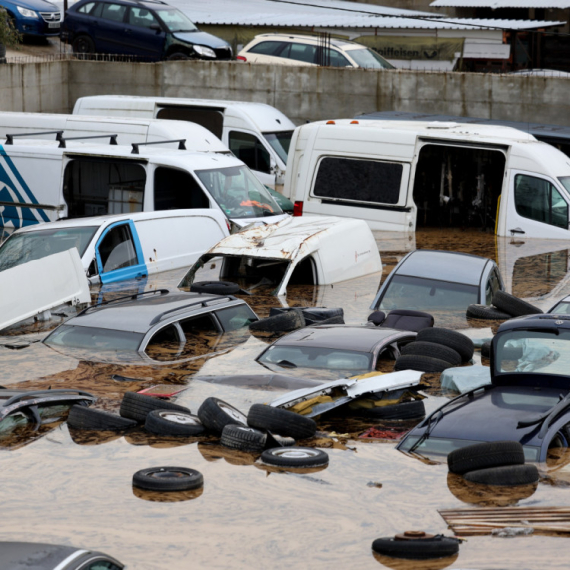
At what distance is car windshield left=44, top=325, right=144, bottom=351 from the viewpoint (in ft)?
35.3

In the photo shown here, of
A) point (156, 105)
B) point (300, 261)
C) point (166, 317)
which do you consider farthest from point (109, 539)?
point (156, 105)

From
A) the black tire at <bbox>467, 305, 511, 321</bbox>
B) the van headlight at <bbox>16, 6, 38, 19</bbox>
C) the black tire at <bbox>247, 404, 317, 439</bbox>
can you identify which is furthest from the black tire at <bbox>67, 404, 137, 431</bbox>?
the van headlight at <bbox>16, 6, 38, 19</bbox>

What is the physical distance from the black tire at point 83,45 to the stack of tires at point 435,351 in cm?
2191

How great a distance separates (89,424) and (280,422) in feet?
5.56

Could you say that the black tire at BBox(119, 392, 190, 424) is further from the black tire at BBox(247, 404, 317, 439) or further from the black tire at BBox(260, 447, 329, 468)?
the black tire at BBox(260, 447, 329, 468)

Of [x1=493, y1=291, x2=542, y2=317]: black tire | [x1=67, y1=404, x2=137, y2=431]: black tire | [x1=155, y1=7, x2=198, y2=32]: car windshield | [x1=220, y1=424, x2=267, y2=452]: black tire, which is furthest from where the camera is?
[x1=155, y1=7, x2=198, y2=32]: car windshield

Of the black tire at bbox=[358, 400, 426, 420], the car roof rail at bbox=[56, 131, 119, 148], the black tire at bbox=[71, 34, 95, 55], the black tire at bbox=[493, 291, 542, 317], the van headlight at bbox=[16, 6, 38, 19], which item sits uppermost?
the van headlight at bbox=[16, 6, 38, 19]

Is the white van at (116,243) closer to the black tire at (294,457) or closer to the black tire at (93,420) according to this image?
the black tire at (93,420)

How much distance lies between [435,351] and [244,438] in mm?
3179

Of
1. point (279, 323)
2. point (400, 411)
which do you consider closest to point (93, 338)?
point (279, 323)

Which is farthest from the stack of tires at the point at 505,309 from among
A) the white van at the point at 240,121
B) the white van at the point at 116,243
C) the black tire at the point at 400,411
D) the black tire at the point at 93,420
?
the white van at the point at 240,121

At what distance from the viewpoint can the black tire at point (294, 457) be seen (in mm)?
7879

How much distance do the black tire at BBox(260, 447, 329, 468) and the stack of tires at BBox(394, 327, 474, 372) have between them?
252 centimetres

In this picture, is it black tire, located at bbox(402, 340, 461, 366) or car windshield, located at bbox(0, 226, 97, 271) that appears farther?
car windshield, located at bbox(0, 226, 97, 271)
